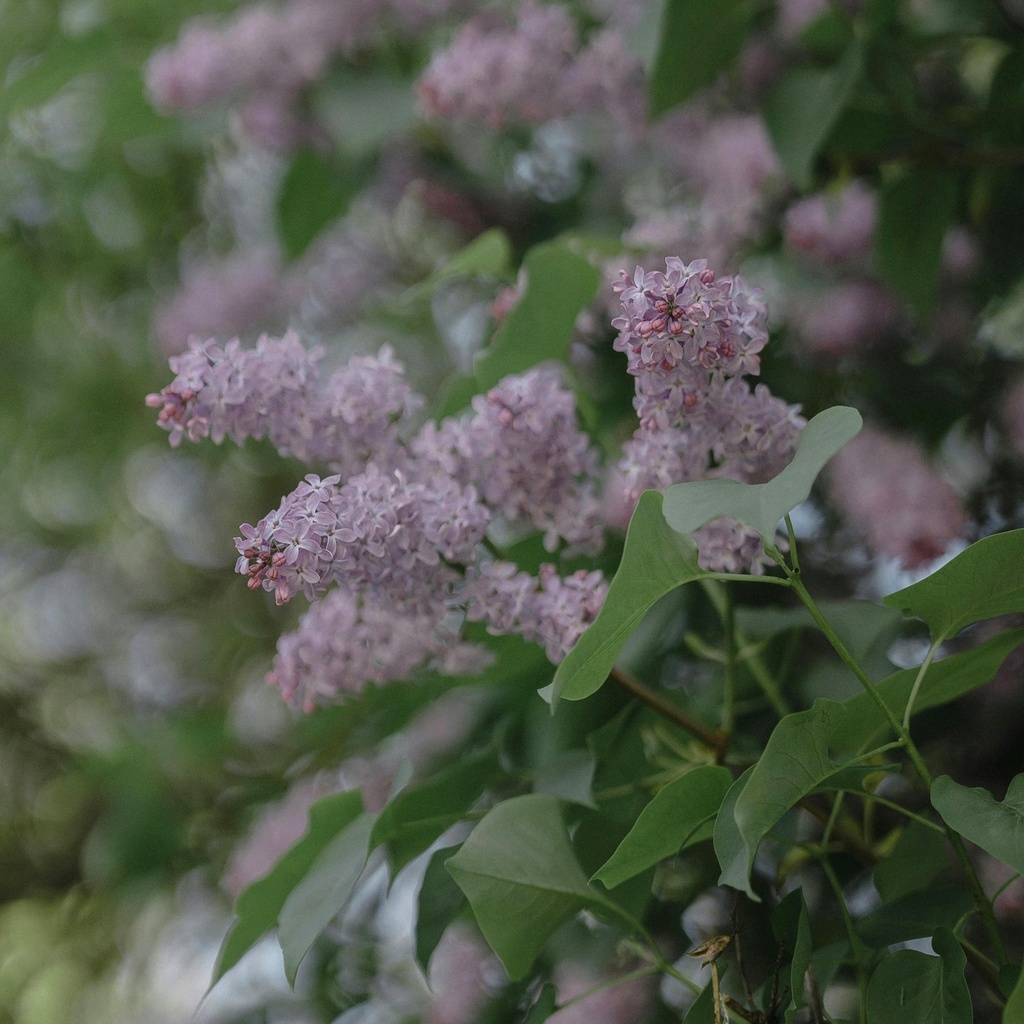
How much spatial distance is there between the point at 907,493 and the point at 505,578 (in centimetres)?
34

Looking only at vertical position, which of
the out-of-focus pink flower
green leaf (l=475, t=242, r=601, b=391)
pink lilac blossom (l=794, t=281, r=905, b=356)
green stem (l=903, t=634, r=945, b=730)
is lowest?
the out-of-focus pink flower

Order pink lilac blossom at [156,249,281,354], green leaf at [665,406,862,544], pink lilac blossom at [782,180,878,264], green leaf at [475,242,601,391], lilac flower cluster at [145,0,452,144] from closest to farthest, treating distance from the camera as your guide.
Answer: green leaf at [665,406,862,544], green leaf at [475,242,601,391], pink lilac blossom at [782,180,878,264], lilac flower cluster at [145,0,452,144], pink lilac blossom at [156,249,281,354]

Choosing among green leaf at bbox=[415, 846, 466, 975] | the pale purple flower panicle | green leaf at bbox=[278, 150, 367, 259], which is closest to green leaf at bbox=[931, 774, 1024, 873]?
green leaf at bbox=[415, 846, 466, 975]

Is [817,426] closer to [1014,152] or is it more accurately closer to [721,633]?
[721,633]

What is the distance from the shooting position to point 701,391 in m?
0.37

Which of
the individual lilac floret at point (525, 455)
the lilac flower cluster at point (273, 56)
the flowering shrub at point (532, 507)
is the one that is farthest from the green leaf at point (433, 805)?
the lilac flower cluster at point (273, 56)

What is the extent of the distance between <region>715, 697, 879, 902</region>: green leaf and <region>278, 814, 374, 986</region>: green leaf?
0.13 metres

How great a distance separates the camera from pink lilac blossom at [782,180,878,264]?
777 mm

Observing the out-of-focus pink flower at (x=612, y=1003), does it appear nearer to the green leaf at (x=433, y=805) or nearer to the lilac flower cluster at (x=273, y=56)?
the green leaf at (x=433, y=805)

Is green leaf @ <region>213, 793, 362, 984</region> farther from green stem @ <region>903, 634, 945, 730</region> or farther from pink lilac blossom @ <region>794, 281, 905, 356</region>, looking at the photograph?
pink lilac blossom @ <region>794, 281, 905, 356</region>

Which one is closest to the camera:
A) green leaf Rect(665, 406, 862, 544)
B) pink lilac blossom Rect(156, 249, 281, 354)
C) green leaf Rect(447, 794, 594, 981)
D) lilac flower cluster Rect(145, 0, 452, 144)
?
green leaf Rect(665, 406, 862, 544)

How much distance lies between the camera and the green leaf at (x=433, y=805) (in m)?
0.45

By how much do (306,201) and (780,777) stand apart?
2.45 ft

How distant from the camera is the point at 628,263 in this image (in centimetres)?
64
